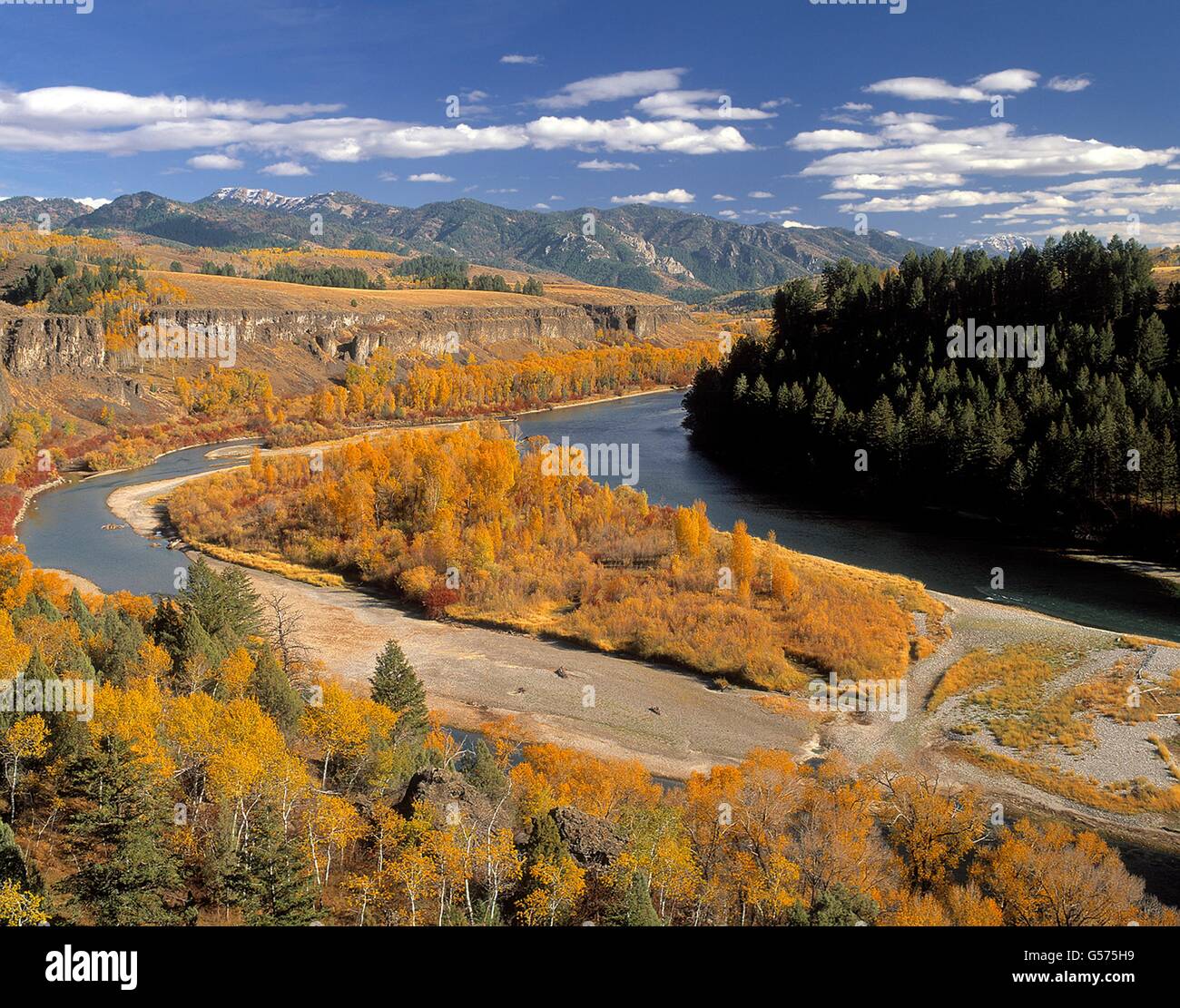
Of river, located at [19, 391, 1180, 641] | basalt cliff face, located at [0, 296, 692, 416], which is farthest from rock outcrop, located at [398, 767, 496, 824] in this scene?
basalt cliff face, located at [0, 296, 692, 416]

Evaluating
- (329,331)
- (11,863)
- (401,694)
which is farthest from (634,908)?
(329,331)

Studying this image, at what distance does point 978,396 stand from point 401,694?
57158mm

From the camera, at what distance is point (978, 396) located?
69875 millimetres

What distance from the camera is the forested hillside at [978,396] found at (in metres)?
58.6

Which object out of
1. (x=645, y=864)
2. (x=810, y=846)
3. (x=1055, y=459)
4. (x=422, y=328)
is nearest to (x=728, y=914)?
(x=645, y=864)

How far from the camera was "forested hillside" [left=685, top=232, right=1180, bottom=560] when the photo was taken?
58.6 m

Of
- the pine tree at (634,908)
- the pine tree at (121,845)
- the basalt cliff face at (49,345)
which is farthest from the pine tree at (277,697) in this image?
the basalt cliff face at (49,345)

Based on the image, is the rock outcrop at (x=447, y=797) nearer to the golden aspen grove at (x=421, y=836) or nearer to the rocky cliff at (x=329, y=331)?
the golden aspen grove at (x=421, y=836)

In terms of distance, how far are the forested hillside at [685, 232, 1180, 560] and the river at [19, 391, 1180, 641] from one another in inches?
180

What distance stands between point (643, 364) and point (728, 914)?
151 metres

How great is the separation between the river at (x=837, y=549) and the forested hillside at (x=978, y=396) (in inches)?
180

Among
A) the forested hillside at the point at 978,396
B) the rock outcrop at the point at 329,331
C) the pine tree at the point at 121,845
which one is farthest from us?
the rock outcrop at the point at 329,331

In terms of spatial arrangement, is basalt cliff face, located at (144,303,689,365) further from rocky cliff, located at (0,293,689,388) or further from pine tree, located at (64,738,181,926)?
pine tree, located at (64,738,181,926)
